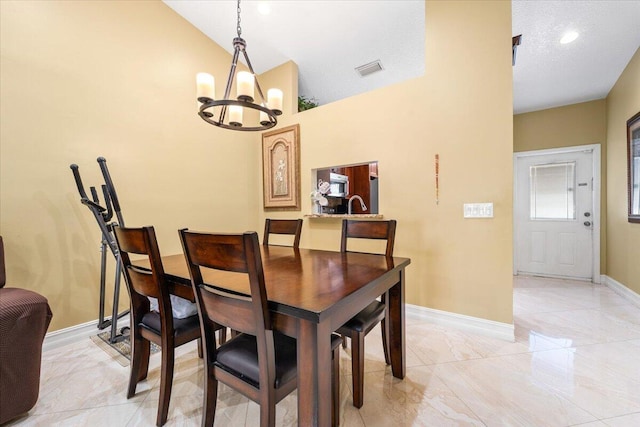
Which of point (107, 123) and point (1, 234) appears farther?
point (107, 123)

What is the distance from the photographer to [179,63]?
9.30ft

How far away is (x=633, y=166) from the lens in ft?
9.51

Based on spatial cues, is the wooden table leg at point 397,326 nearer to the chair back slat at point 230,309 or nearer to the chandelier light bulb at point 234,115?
the chair back slat at point 230,309

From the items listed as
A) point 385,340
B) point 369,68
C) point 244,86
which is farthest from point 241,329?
point 369,68

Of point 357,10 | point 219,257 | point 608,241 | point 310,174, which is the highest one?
point 357,10

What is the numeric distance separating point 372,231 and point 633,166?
11.2ft

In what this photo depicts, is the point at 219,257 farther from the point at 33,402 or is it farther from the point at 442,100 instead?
the point at 442,100

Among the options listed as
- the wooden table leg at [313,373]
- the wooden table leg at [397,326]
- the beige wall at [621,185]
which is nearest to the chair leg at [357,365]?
the wooden table leg at [397,326]

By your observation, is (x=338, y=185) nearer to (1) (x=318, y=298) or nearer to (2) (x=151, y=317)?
(2) (x=151, y=317)

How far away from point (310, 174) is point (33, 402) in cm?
277

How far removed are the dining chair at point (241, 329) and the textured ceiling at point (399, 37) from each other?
2805mm

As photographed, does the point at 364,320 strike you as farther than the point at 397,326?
No

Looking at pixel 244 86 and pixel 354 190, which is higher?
pixel 244 86

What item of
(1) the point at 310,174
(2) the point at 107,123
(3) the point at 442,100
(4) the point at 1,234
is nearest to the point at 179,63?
(2) the point at 107,123
